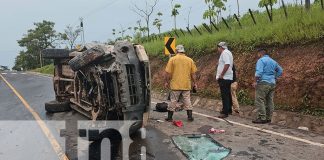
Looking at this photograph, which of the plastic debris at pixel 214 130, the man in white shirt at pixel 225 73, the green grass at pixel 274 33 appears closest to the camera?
the plastic debris at pixel 214 130

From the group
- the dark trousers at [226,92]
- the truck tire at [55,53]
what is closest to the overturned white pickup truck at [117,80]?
the dark trousers at [226,92]

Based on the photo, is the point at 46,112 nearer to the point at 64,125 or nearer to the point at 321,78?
the point at 64,125

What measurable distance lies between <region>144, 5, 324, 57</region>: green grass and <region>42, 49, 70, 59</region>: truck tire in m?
6.33

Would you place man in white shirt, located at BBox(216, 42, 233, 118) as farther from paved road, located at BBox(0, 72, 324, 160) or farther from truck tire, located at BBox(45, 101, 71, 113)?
truck tire, located at BBox(45, 101, 71, 113)

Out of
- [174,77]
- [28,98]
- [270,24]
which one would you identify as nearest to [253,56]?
[270,24]

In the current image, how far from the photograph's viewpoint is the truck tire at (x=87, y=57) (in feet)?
25.8

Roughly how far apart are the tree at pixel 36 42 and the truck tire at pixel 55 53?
76.7 m

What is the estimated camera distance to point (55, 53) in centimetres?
1159

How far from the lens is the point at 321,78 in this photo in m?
10.4

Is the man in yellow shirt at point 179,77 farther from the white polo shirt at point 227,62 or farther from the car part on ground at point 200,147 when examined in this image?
the car part on ground at point 200,147

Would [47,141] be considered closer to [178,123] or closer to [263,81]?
[178,123]

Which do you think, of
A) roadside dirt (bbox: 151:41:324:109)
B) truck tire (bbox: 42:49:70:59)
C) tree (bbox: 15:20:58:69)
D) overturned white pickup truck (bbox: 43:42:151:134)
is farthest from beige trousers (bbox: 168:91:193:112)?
tree (bbox: 15:20:58:69)

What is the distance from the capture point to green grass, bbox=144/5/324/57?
12484 mm

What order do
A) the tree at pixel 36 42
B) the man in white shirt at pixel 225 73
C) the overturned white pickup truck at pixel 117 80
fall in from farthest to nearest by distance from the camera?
1. the tree at pixel 36 42
2. the man in white shirt at pixel 225 73
3. the overturned white pickup truck at pixel 117 80
